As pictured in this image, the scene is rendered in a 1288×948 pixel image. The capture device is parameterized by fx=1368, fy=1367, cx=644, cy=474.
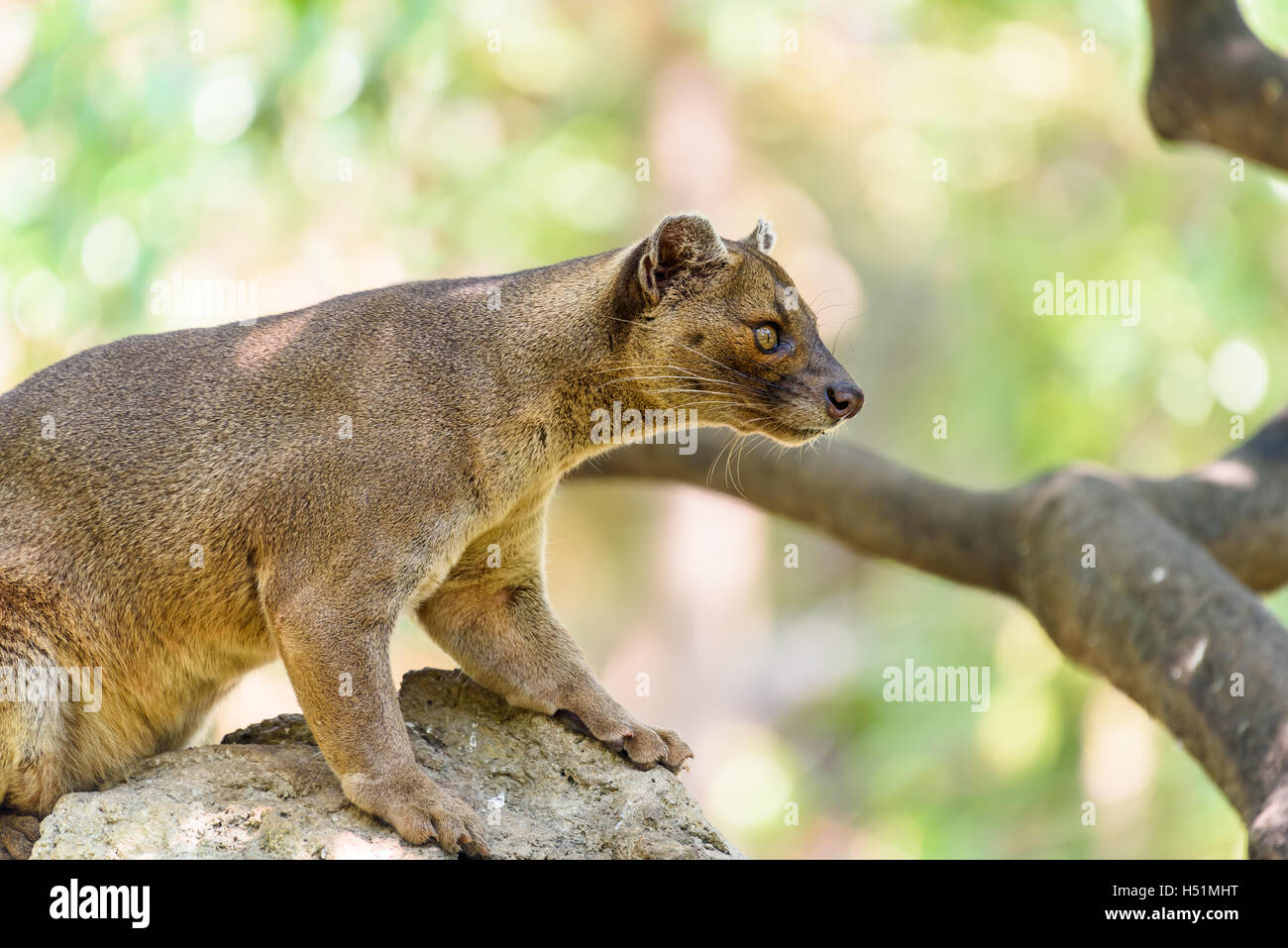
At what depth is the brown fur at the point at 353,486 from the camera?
474 centimetres

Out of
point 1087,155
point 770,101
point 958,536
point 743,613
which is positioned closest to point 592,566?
point 743,613

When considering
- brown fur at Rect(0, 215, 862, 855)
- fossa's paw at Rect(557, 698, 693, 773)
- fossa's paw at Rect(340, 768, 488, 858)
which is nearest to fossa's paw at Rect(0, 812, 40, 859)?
brown fur at Rect(0, 215, 862, 855)

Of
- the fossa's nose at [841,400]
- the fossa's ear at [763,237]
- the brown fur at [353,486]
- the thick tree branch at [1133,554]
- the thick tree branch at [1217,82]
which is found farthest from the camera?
the thick tree branch at [1217,82]

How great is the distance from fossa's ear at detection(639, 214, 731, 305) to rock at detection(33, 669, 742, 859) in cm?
177

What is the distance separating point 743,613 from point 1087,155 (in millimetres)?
8406

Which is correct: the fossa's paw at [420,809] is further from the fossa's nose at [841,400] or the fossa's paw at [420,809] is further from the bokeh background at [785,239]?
the bokeh background at [785,239]

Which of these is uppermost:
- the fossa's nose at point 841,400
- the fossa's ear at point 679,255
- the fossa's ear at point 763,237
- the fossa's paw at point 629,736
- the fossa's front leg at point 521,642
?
the fossa's ear at point 763,237

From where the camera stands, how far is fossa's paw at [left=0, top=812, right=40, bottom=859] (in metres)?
4.82

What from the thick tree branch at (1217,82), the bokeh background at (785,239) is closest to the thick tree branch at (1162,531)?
the thick tree branch at (1217,82)

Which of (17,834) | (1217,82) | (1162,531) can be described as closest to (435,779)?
(17,834)

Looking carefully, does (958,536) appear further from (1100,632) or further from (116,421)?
(116,421)

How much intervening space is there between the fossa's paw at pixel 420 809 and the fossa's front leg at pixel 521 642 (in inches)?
30.9

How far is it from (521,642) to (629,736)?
22.6 inches

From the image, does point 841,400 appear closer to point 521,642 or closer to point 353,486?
point 521,642
